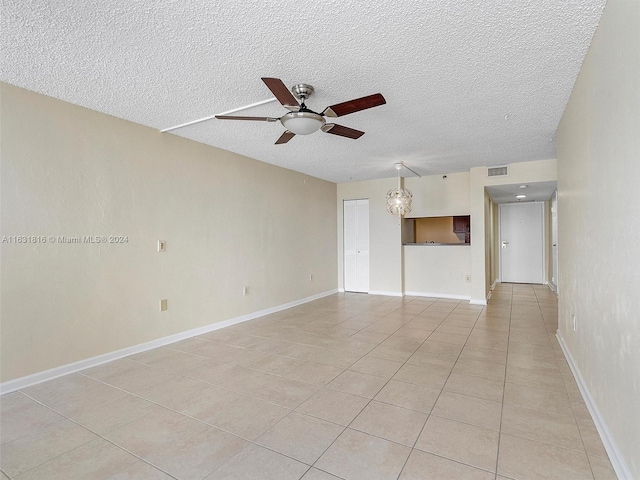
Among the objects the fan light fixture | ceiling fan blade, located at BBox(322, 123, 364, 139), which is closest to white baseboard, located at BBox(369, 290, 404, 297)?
ceiling fan blade, located at BBox(322, 123, 364, 139)

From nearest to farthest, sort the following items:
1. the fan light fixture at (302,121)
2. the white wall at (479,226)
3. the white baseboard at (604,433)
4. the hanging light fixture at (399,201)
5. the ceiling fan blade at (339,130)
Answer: the white baseboard at (604,433) → the fan light fixture at (302,121) → the ceiling fan blade at (339,130) → the hanging light fixture at (399,201) → the white wall at (479,226)

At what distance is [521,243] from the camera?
837 cm

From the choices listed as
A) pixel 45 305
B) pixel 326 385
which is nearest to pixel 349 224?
pixel 326 385

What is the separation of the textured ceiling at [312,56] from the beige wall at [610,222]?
0.35m

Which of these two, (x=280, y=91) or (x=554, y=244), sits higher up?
(x=280, y=91)

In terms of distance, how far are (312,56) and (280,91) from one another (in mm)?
323

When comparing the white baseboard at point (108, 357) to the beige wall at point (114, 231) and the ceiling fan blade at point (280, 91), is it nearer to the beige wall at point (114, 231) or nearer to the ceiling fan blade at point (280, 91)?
the beige wall at point (114, 231)

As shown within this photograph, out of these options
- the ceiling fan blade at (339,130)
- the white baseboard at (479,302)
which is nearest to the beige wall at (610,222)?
the ceiling fan blade at (339,130)

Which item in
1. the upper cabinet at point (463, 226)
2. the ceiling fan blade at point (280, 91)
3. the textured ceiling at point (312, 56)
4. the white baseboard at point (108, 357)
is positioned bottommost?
the white baseboard at point (108, 357)

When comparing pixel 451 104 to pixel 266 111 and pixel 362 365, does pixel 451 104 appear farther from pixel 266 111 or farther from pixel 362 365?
pixel 362 365

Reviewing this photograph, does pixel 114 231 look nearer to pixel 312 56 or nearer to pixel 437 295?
pixel 312 56

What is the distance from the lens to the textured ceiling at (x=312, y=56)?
1.83 metres

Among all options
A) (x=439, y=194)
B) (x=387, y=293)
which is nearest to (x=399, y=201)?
(x=439, y=194)

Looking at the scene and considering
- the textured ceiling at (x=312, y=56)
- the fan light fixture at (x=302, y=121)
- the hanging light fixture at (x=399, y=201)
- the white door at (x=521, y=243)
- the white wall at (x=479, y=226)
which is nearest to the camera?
the textured ceiling at (x=312, y=56)
